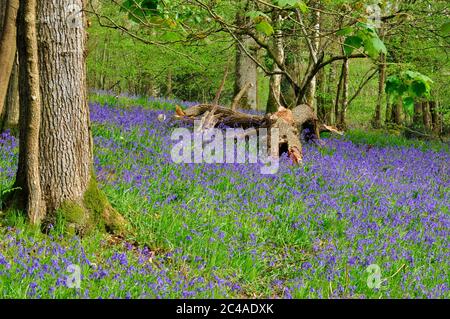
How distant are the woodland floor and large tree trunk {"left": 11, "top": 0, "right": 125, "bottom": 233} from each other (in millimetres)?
259

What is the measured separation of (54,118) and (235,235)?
6.46 feet

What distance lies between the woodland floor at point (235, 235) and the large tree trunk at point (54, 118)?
10.2 inches

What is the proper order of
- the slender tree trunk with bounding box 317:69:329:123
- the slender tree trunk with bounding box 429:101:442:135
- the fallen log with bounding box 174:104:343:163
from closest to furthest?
the fallen log with bounding box 174:104:343:163
the slender tree trunk with bounding box 317:69:329:123
the slender tree trunk with bounding box 429:101:442:135

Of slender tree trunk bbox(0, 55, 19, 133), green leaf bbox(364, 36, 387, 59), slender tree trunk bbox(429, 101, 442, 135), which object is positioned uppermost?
green leaf bbox(364, 36, 387, 59)

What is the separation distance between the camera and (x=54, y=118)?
181 inches

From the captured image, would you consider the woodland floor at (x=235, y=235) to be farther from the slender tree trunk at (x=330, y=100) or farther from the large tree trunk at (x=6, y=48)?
the slender tree trunk at (x=330, y=100)

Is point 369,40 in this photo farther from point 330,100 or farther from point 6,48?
point 330,100

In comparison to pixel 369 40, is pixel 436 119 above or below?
below

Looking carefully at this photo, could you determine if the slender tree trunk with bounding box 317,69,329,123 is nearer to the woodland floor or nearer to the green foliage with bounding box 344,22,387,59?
the woodland floor

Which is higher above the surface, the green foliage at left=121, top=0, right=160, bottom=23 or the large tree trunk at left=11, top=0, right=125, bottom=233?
the green foliage at left=121, top=0, right=160, bottom=23

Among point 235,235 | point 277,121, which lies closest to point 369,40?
point 235,235

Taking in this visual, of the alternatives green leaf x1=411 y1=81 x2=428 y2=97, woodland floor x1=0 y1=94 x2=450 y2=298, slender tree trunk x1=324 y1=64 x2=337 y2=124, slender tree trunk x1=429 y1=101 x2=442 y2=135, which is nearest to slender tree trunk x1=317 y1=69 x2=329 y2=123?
slender tree trunk x1=324 y1=64 x2=337 y2=124

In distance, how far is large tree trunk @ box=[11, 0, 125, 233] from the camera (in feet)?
14.5

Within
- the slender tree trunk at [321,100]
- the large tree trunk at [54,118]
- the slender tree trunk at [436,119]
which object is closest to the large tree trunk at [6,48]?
the large tree trunk at [54,118]
